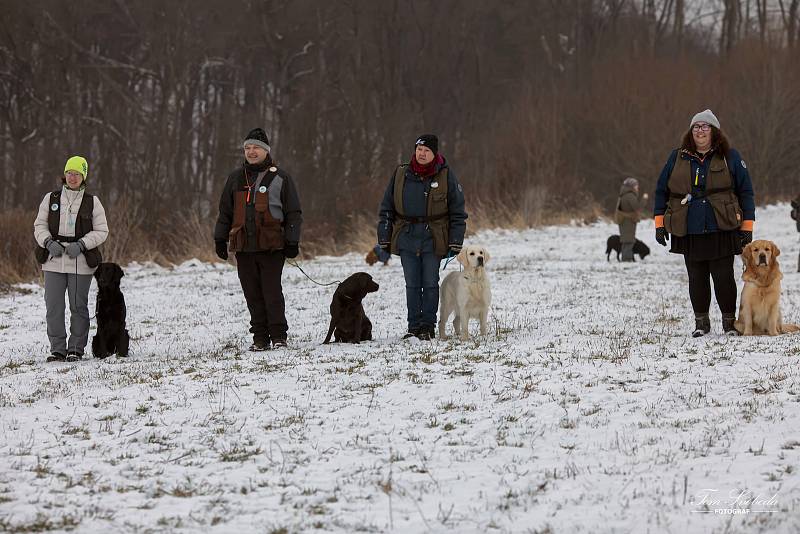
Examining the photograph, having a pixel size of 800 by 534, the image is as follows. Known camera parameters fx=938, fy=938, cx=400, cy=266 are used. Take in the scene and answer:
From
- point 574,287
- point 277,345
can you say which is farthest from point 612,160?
point 277,345

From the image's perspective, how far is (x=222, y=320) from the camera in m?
11.8

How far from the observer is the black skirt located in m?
8.17

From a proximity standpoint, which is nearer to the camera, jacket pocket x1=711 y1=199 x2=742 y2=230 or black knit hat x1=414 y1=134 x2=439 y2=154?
jacket pocket x1=711 y1=199 x2=742 y2=230

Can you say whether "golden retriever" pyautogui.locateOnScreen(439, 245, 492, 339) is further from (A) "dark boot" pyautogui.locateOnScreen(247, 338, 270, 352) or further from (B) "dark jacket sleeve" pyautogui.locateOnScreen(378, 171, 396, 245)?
(A) "dark boot" pyautogui.locateOnScreen(247, 338, 270, 352)

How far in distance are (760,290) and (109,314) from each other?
5954mm

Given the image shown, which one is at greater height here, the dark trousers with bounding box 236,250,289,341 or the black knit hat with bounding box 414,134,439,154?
the black knit hat with bounding box 414,134,439,154

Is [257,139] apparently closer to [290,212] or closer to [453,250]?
[290,212]

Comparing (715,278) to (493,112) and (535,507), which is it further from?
(493,112)

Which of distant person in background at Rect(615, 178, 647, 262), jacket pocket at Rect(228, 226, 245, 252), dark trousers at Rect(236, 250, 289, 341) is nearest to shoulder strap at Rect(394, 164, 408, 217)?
dark trousers at Rect(236, 250, 289, 341)

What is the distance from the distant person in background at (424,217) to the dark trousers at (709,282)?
213 cm

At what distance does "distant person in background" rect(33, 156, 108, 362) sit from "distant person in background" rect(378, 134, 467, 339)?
2.73 metres

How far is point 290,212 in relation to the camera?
8.50m
